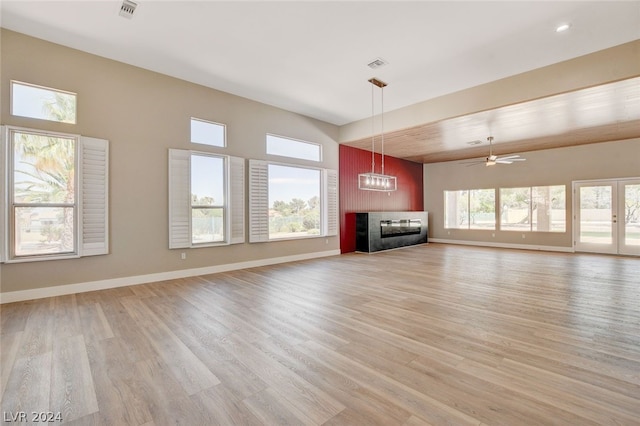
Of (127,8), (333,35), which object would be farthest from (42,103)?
(333,35)

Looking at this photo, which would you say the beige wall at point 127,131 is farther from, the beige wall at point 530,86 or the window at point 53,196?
the beige wall at point 530,86

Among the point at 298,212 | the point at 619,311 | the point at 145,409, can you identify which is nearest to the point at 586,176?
the point at 619,311

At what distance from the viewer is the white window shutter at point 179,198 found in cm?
509

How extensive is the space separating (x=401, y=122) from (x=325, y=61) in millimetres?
2703

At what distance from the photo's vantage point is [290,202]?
23.2 ft

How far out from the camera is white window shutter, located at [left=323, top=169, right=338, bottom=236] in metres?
7.71

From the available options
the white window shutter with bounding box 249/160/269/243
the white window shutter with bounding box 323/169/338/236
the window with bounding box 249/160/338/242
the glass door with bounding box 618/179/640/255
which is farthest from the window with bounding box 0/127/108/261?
the glass door with bounding box 618/179/640/255

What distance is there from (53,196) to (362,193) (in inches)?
279

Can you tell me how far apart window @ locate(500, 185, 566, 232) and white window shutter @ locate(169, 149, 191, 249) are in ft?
32.2

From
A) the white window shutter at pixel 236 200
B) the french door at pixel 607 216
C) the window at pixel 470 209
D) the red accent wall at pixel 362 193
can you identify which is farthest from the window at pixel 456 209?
the white window shutter at pixel 236 200

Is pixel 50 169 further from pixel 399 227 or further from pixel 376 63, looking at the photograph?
pixel 399 227

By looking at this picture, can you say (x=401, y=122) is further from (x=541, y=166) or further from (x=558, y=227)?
(x=558, y=227)

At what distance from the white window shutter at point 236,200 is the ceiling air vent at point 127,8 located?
271cm

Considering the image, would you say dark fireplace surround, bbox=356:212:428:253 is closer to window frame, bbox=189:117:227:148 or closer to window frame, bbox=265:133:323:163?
window frame, bbox=265:133:323:163
